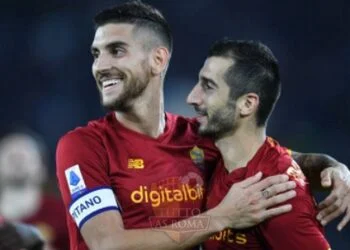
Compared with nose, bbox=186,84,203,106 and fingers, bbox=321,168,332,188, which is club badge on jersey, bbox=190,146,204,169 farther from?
fingers, bbox=321,168,332,188

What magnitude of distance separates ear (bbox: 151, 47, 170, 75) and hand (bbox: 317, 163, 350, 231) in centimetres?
92

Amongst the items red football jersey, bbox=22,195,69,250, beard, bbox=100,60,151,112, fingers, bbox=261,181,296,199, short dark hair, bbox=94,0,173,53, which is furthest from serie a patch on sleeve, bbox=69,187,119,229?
red football jersey, bbox=22,195,69,250

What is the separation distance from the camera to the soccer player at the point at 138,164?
3.78 meters

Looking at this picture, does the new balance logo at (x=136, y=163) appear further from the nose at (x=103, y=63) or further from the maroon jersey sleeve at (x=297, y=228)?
the maroon jersey sleeve at (x=297, y=228)

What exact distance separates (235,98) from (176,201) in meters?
0.53

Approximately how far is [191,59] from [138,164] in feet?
14.9

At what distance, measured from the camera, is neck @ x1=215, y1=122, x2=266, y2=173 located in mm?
4051

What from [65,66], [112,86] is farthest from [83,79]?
[112,86]

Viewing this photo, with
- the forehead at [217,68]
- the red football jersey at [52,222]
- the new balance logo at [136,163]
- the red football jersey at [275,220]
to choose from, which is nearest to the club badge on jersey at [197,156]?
the red football jersey at [275,220]

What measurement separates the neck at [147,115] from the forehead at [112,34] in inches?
10.5

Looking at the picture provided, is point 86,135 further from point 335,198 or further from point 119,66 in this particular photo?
point 335,198

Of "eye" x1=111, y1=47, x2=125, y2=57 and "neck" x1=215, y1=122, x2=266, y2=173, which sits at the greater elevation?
"eye" x1=111, y1=47, x2=125, y2=57

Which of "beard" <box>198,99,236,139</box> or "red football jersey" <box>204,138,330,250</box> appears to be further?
"beard" <box>198,99,236,139</box>

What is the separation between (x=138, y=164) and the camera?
4.09m
